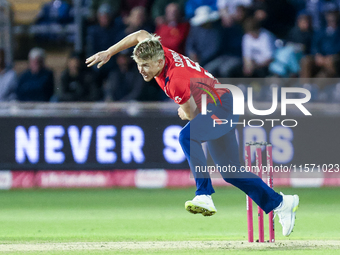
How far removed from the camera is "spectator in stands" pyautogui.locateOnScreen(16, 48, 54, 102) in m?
10.5

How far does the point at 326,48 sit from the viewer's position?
10664 mm

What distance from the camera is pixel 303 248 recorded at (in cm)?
578

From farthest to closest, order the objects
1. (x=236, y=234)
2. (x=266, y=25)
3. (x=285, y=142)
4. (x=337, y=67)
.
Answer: (x=266, y=25) < (x=337, y=67) < (x=285, y=142) < (x=236, y=234)

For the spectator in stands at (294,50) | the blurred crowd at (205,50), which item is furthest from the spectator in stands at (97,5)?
the spectator in stands at (294,50)

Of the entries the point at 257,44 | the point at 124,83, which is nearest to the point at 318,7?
the point at 257,44

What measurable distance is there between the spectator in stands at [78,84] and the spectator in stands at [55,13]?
58.8 inches

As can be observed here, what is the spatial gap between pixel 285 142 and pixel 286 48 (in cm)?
195

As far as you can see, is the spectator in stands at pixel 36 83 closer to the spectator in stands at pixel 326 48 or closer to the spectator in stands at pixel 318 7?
the spectator in stands at pixel 326 48

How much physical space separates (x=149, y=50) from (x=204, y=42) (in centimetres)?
536

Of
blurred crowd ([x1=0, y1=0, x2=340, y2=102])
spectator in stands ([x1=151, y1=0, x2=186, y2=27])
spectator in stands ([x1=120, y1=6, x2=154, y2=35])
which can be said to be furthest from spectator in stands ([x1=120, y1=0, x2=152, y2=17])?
spectator in stands ([x1=120, y1=6, x2=154, y2=35])

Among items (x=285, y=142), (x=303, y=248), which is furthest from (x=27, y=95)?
(x=303, y=248)

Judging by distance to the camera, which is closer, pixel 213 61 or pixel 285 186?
pixel 285 186

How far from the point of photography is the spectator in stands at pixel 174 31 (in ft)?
35.4

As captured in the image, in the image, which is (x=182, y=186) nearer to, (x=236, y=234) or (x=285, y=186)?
(x=285, y=186)
